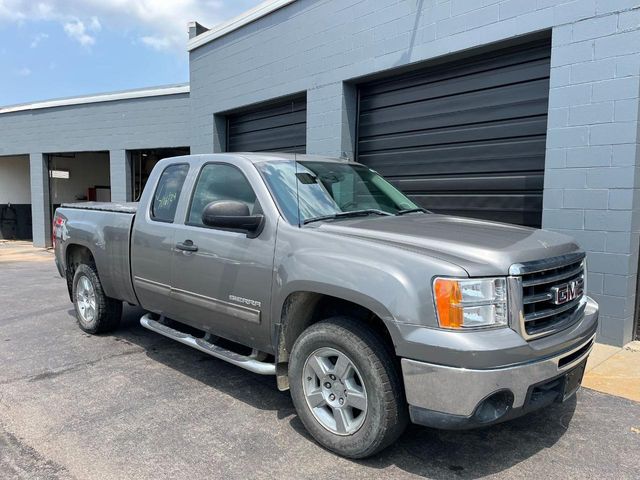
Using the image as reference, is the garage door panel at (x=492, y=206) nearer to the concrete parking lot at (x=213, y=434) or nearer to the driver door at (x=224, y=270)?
the concrete parking lot at (x=213, y=434)

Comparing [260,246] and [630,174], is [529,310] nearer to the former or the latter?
[260,246]

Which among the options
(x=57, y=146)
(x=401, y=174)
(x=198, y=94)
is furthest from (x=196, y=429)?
(x=57, y=146)

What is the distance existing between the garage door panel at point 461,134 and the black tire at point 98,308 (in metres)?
4.59

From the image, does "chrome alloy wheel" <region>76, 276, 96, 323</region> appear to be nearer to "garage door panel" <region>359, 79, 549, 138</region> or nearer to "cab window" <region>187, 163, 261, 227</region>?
"cab window" <region>187, 163, 261, 227</region>

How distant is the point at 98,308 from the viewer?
18.5 ft

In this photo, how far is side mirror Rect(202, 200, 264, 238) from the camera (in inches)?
139

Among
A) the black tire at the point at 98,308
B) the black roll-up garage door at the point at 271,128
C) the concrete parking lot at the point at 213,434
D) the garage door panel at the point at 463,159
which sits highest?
the black roll-up garage door at the point at 271,128

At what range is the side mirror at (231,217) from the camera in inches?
139

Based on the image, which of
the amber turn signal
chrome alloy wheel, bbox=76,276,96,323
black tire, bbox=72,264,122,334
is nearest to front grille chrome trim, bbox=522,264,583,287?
the amber turn signal

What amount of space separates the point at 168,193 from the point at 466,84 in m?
4.36

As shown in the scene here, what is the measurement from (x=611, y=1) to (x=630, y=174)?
5.91ft

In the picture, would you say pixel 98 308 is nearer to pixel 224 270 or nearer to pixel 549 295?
pixel 224 270

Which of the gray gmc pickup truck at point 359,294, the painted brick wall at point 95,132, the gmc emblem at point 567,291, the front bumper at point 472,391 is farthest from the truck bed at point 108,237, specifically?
the painted brick wall at point 95,132

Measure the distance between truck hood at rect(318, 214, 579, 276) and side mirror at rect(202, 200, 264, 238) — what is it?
0.50 meters
